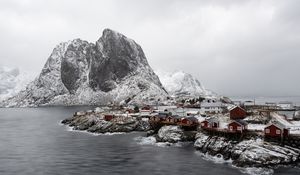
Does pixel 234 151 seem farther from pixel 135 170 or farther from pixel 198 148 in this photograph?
pixel 135 170

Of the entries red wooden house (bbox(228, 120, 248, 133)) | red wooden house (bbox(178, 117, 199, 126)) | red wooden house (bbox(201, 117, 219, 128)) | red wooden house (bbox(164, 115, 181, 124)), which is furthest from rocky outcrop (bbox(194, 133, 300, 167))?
red wooden house (bbox(164, 115, 181, 124))

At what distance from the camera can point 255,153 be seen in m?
67.1

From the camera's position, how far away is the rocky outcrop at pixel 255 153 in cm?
6544

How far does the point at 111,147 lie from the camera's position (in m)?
90.7

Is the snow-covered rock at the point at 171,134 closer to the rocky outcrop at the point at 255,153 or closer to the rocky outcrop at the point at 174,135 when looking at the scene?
the rocky outcrop at the point at 174,135

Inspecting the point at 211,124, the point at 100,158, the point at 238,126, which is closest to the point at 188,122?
the point at 211,124

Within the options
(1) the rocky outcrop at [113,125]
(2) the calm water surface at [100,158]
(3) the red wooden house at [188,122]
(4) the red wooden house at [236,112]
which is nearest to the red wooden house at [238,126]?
(2) the calm water surface at [100,158]

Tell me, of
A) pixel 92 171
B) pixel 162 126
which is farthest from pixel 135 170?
pixel 162 126

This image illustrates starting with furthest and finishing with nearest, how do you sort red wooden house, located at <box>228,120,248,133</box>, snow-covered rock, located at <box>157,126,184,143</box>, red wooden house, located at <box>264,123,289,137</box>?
snow-covered rock, located at <box>157,126,184,143</box> < red wooden house, located at <box>228,120,248,133</box> < red wooden house, located at <box>264,123,289,137</box>

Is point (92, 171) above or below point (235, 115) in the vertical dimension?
below

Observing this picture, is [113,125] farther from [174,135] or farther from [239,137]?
[239,137]

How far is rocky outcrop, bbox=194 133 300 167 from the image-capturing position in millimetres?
65438

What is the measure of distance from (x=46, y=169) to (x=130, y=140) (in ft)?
122

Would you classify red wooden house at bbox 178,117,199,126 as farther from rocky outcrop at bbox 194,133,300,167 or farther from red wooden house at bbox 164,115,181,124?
rocky outcrop at bbox 194,133,300,167
